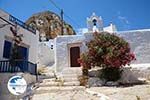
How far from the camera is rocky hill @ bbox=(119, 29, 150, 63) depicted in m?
18.7

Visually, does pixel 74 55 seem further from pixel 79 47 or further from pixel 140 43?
pixel 140 43

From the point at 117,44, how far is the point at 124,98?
5216 millimetres

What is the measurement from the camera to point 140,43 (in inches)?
744

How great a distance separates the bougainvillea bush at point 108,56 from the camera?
1497cm

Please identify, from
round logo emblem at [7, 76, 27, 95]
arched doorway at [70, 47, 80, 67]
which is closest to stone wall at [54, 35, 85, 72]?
arched doorway at [70, 47, 80, 67]

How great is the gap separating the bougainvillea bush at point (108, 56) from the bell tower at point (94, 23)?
631cm

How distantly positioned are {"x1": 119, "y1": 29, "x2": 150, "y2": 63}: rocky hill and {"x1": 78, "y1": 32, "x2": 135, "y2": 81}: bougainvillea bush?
3241 mm

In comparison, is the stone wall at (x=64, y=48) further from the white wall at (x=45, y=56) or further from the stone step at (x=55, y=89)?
Result: the white wall at (x=45, y=56)

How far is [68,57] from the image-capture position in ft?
64.8

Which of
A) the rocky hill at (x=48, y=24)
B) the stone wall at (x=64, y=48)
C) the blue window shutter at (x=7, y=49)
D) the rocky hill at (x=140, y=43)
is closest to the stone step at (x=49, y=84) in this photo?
the blue window shutter at (x=7, y=49)

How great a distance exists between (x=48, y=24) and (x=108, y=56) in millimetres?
30549

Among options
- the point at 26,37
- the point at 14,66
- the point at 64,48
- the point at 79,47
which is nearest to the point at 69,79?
the point at 14,66

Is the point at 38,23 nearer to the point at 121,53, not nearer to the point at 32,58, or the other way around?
the point at 32,58

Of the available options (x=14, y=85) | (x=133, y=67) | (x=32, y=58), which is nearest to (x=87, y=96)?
(x=14, y=85)
